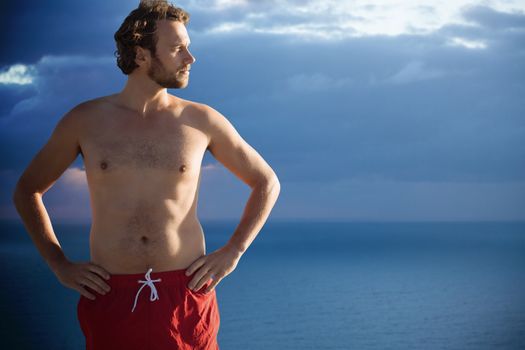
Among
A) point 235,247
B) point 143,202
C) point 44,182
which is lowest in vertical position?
point 235,247

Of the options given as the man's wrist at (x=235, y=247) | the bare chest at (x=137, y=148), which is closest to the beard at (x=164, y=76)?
the bare chest at (x=137, y=148)

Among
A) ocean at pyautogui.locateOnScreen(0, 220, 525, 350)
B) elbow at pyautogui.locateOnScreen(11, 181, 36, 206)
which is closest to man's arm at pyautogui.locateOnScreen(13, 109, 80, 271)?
elbow at pyautogui.locateOnScreen(11, 181, 36, 206)

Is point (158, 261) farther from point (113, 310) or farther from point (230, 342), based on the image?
point (230, 342)

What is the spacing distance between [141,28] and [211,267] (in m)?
0.99

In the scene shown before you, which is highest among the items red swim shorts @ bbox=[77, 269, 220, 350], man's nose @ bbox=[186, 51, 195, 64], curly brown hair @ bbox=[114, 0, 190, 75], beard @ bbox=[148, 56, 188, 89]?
curly brown hair @ bbox=[114, 0, 190, 75]

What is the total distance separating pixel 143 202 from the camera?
265 cm

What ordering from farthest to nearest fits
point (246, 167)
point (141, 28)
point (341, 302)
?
point (341, 302) < point (246, 167) < point (141, 28)

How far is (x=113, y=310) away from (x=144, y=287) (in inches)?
5.7

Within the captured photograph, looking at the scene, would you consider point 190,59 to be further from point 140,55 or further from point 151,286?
point 151,286

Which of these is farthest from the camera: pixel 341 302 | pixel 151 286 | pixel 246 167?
pixel 341 302

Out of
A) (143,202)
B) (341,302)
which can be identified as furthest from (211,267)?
(341,302)

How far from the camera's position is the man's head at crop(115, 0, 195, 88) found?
→ 2.71m

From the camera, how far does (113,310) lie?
2.64 metres

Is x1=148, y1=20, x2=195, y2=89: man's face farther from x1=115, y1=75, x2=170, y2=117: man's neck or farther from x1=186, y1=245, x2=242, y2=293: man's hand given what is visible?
x1=186, y1=245, x2=242, y2=293: man's hand
